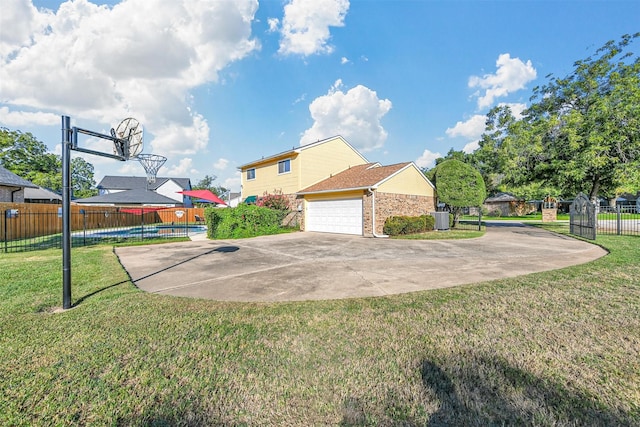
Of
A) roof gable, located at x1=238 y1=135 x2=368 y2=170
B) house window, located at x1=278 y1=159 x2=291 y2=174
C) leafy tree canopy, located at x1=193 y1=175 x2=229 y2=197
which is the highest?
leafy tree canopy, located at x1=193 y1=175 x2=229 y2=197

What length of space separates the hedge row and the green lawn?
936 cm

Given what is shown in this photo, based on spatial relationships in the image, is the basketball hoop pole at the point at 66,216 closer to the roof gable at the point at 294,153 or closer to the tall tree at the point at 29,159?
the roof gable at the point at 294,153

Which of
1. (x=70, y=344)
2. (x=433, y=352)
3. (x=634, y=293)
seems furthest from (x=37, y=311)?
(x=634, y=293)

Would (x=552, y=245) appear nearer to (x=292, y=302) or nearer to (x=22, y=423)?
(x=292, y=302)

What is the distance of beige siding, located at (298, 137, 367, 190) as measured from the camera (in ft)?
58.9

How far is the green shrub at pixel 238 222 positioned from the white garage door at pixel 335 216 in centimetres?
274

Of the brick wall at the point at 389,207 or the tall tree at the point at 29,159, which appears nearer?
the brick wall at the point at 389,207

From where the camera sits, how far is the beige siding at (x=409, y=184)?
575 inches

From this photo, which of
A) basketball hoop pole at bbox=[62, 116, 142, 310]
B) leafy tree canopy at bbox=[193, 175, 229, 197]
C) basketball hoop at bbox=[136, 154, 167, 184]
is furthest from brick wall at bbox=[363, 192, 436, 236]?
leafy tree canopy at bbox=[193, 175, 229, 197]

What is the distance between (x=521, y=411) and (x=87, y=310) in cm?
534

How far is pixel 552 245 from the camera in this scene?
390 inches

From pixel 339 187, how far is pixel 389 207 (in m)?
3.09

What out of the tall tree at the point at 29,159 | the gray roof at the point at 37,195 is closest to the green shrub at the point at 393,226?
the gray roof at the point at 37,195

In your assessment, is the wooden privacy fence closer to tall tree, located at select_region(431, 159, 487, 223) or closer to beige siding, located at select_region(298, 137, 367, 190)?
beige siding, located at select_region(298, 137, 367, 190)
